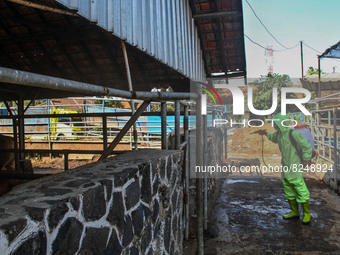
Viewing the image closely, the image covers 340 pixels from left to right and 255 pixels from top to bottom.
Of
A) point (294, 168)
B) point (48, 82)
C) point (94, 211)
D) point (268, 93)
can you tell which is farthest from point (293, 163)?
point (268, 93)

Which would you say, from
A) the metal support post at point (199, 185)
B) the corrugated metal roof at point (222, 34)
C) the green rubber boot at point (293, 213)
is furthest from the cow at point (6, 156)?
the green rubber boot at point (293, 213)

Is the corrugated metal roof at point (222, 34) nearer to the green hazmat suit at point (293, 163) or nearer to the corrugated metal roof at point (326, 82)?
the green hazmat suit at point (293, 163)

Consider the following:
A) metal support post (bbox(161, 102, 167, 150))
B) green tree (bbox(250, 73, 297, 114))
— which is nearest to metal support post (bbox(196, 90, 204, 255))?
metal support post (bbox(161, 102, 167, 150))

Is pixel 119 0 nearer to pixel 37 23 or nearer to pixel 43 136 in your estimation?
pixel 37 23

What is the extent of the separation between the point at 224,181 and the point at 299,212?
2.94 meters

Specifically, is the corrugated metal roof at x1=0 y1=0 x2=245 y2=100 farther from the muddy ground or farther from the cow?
the muddy ground

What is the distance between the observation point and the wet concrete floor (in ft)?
13.4

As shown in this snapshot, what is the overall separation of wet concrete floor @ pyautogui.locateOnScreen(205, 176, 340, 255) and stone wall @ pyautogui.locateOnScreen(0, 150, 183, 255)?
2.17m

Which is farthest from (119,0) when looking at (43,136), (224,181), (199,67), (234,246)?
(43,136)

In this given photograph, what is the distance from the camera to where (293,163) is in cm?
502

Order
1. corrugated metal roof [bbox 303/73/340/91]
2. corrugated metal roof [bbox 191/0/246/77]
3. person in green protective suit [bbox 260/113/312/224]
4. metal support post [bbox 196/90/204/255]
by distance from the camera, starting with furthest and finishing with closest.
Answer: corrugated metal roof [bbox 303/73/340/91]
corrugated metal roof [bbox 191/0/246/77]
person in green protective suit [bbox 260/113/312/224]
metal support post [bbox 196/90/204/255]

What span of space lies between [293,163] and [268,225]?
1197 mm

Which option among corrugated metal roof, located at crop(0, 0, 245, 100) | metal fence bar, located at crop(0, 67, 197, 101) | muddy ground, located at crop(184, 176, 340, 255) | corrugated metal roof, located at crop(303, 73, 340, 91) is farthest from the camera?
corrugated metal roof, located at crop(303, 73, 340, 91)

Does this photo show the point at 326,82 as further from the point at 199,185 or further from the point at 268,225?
the point at 199,185
